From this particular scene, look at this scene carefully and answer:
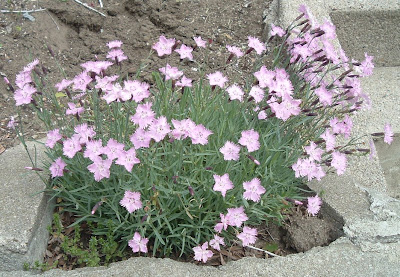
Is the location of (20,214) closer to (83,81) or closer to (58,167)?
(58,167)

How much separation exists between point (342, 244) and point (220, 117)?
0.87m

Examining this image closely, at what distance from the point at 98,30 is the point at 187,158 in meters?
1.78

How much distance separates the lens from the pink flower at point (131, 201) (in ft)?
6.13

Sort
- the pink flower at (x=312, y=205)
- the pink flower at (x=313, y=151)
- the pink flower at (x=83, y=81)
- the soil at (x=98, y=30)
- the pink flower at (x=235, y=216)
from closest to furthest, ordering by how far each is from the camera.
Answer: the pink flower at (x=83, y=81) → the pink flower at (x=235, y=216) → the pink flower at (x=313, y=151) → the pink flower at (x=312, y=205) → the soil at (x=98, y=30)

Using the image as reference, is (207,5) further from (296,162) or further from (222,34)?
(296,162)

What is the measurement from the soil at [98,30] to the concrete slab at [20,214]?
1.61 ft

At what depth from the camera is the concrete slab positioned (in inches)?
75.8

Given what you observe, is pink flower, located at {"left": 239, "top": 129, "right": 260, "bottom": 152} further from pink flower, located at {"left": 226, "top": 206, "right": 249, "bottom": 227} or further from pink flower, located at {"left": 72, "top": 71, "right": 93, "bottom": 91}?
pink flower, located at {"left": 72, "top": 71, "right": 93, "bottom": 91}

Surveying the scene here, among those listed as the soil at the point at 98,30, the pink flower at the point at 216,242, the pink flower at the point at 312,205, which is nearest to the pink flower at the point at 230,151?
the pink flower at the point at 216,242

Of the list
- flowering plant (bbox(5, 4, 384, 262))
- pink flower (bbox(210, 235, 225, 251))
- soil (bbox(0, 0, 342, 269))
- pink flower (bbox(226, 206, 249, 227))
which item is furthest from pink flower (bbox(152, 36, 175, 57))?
soil (bbox(0, 0, 342, 269))

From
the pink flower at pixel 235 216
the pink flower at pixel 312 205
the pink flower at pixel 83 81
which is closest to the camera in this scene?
the pink flower at pixel 83 81

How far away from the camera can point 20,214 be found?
6.68 feet

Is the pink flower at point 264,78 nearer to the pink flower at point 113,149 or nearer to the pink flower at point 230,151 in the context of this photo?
the pink flower at point 230,151

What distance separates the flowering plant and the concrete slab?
0.35ft
